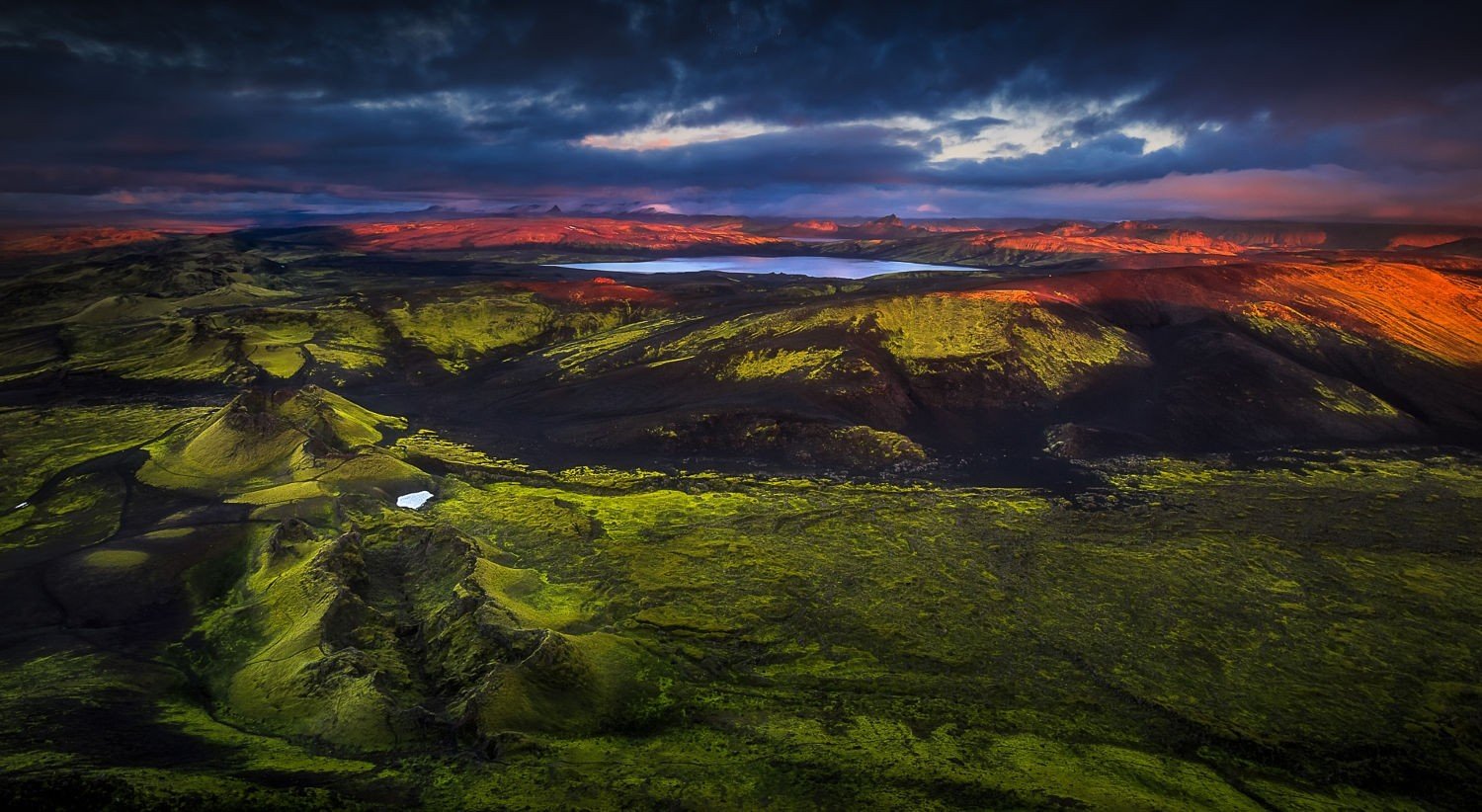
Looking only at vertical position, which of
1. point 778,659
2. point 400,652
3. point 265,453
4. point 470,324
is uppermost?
point 470,324

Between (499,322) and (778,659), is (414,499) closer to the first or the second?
(778,659)

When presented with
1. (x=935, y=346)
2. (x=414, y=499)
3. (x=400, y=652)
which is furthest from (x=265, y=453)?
(x=935, y=346)

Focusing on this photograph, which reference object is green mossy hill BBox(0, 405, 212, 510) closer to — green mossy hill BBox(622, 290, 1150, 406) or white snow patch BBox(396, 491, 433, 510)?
white snow patch BBox(396, 491, 433, 510)

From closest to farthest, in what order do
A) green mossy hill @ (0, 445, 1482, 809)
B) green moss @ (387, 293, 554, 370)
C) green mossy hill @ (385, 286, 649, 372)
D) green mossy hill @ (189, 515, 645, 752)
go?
green mossy hill @ (0, 445, 1482, 809) → green mossy hill @ (189, 515, 645, 752) → green mossy hill @ (385, 286, 649, 372) → green moss @ (387, 293, 554, 370)

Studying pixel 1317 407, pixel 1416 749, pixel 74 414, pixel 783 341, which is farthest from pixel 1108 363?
pixel 74 414

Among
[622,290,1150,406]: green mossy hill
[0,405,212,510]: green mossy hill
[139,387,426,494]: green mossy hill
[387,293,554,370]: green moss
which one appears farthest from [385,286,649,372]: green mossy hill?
[139,387,426,494]: green mossy hill

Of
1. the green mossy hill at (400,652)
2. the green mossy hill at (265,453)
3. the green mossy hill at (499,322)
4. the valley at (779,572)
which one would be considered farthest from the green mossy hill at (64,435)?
the green mossy hill at (499,322)

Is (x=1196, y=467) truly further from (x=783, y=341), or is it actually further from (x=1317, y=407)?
(x=783, y=341)
